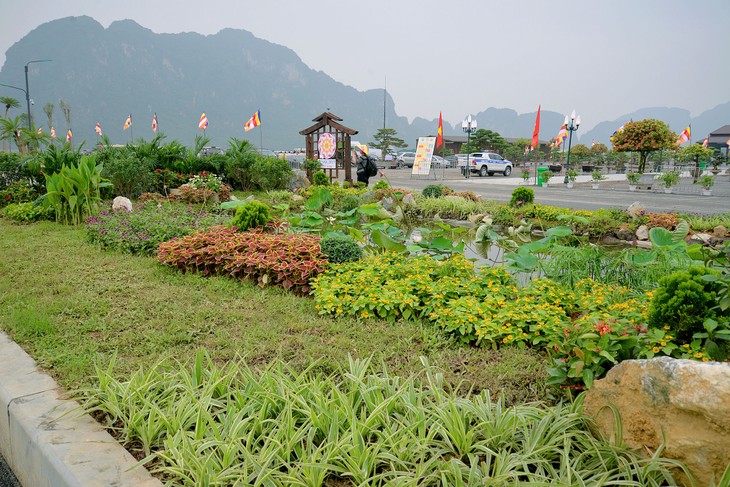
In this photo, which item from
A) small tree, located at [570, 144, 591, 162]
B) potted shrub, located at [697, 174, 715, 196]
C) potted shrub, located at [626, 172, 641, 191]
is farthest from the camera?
small tree, located at [570, 144, 591, 162]

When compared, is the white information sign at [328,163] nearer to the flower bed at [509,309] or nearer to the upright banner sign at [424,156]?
the upright banner sign at [424,156]

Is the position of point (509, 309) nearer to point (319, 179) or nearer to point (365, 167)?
point (319, 179)

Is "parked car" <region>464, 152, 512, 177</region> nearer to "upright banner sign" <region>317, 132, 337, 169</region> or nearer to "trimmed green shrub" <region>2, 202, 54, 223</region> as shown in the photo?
"upright banner sign" <region>317, 132, 337, 169</region>

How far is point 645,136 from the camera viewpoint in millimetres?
21125

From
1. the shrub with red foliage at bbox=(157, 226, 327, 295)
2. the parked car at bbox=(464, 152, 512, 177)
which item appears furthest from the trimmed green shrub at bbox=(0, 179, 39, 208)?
the parked car at bbox=(464, 152, 512, 177)

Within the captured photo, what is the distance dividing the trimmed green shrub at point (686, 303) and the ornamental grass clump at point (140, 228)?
536cm

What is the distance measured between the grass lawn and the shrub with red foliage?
0.54 feet

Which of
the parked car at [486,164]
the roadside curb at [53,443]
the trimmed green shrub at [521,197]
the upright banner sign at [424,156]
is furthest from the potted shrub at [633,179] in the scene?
the roadside curb at [53,443]

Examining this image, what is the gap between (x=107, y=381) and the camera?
2.58 metres

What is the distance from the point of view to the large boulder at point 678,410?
1.73 m

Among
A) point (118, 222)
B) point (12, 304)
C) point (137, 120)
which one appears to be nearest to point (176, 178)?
point (118, 222)

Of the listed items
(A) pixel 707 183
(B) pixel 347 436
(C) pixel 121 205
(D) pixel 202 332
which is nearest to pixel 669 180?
(A) pixel 707 183

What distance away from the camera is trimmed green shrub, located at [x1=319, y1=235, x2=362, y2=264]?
16.0 ft

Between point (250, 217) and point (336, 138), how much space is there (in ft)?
39.3
